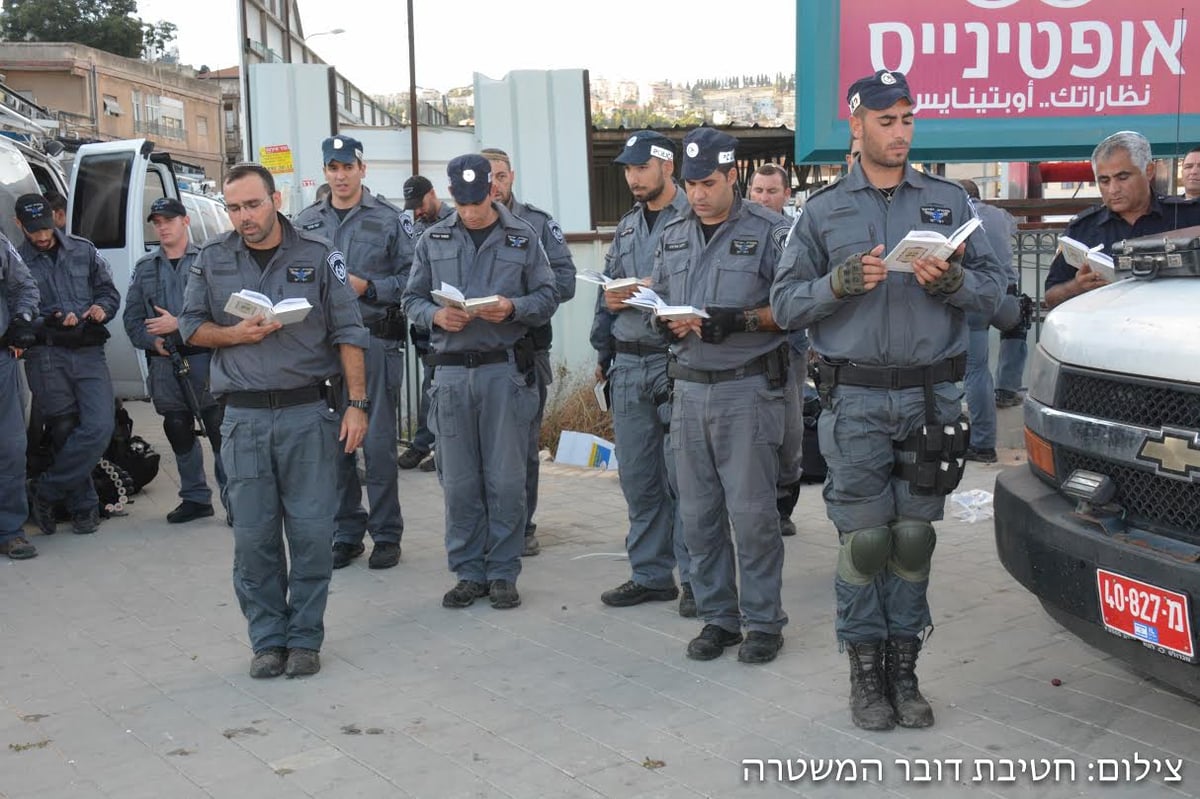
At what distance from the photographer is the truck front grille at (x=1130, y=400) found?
11.9 feet

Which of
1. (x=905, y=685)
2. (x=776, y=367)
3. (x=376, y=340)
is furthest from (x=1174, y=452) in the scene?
(x=376, y=340)

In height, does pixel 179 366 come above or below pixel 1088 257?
below

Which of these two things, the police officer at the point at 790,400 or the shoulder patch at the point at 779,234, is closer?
the shoulder patch at the point at 779,234

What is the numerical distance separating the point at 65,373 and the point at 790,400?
4935 mm

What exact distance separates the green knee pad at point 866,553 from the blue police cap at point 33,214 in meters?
5.94

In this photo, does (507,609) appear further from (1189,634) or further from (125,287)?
(125,287)

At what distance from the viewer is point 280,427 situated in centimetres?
534

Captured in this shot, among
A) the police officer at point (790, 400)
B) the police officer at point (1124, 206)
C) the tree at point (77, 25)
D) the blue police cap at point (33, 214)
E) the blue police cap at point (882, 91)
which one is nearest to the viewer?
the blue police cap at point (882, 91)

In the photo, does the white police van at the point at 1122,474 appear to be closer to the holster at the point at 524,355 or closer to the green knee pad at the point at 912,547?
the green knee pad at the point at 912,547

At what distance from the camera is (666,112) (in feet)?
84.3

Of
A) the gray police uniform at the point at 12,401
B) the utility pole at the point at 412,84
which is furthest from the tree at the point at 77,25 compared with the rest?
the gray police uniform at the point at 12,401

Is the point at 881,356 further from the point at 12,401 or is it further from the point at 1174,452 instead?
the point at 12,401

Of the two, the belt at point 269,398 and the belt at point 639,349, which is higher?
the belt at point 639,349

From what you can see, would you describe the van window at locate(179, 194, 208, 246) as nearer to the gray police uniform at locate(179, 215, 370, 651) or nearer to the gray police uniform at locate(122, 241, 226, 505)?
the gray police uniform at locate(122, 241, 226, 505)
